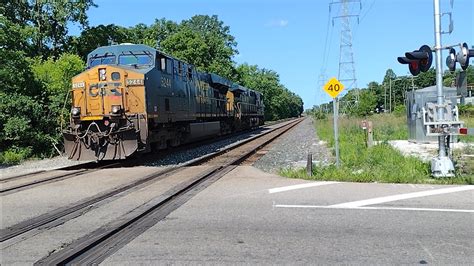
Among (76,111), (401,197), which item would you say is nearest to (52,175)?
(76,111)

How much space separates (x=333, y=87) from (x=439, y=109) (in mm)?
2886

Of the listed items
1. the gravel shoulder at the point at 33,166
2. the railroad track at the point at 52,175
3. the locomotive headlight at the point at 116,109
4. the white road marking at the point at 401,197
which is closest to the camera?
the white road marking at the point at 401,197

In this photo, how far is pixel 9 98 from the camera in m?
18.8

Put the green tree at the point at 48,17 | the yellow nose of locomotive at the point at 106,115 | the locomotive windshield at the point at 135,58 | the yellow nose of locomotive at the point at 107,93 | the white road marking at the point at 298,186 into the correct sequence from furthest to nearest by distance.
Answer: the green tree at the point at 48,17 < the locomotive windshield at the point at 135,58 < the yellow nose of locomotive at the point at 107,93 < the yellow nose of locomotive at the point at 106,115 < the white road marking at the point at 298,186

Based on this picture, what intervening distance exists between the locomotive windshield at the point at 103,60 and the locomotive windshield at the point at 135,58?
12.5 inches

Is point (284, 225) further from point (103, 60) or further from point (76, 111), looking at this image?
point (103, 60)

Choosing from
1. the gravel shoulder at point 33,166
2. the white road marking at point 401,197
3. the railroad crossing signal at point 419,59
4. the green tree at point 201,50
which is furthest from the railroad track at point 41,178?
the green tree at point 201,50

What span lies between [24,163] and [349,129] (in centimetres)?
1992

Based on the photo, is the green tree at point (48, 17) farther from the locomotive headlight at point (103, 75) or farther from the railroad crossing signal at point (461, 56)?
the railroad crossing signal at point (461, 56)

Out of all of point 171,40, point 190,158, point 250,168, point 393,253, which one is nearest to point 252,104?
point 171,40

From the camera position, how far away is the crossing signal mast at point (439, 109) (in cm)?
1005

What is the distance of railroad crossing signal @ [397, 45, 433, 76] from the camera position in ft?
33.0

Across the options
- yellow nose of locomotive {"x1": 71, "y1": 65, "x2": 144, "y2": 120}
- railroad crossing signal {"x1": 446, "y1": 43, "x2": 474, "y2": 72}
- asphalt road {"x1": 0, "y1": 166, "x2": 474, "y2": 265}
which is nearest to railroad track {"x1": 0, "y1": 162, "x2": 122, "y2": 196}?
asphalt road {"x1": 0, "y1": 166, "x2": 474, "y2": 265}

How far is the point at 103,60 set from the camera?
16031mm
